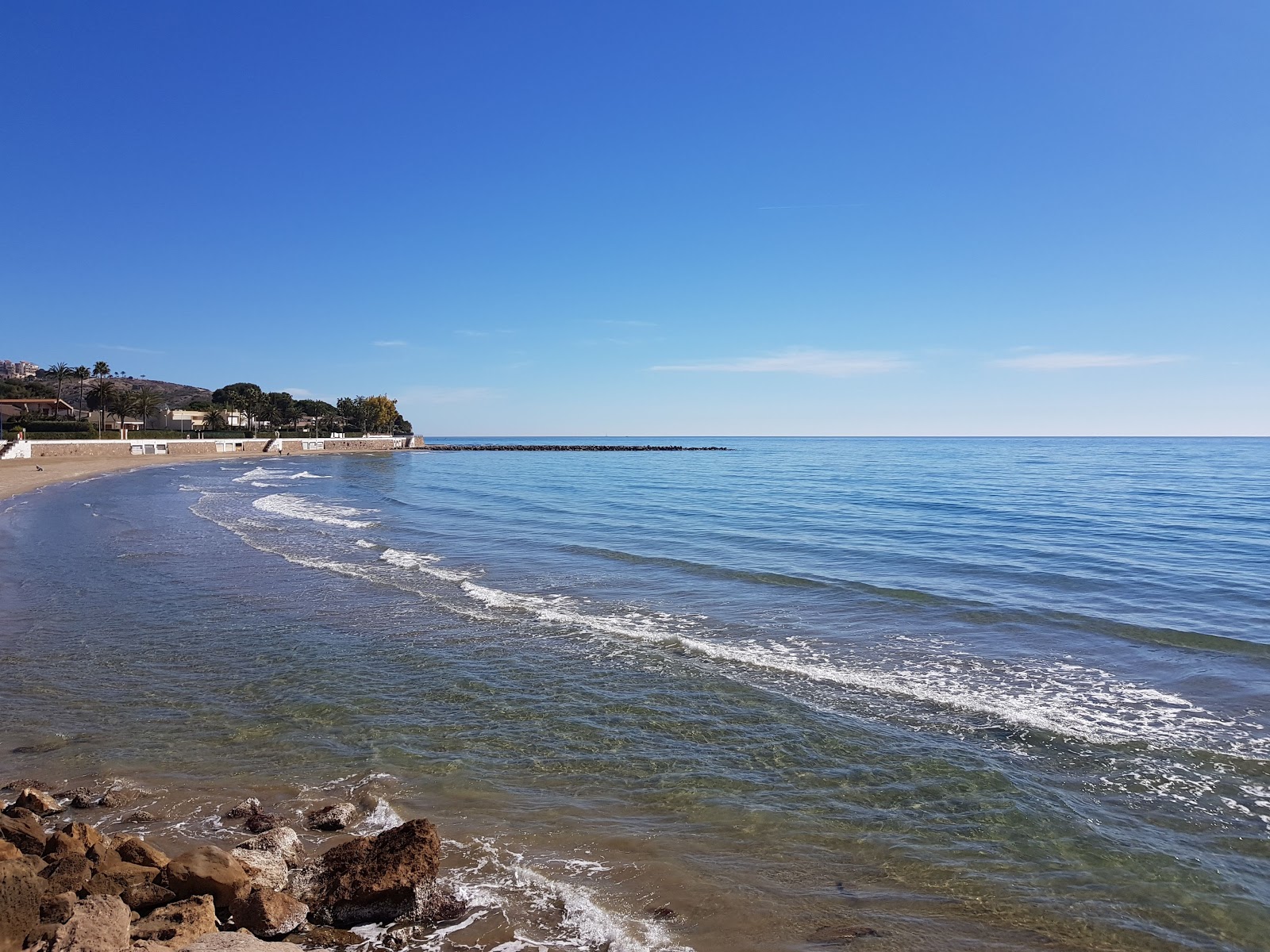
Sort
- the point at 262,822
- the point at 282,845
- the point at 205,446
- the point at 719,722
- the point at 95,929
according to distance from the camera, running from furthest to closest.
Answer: the point at 205,446 < the point at 719,722 < the point at 262,822 < the point at 282,845 < the point at 95,929

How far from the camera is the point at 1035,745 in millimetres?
9250

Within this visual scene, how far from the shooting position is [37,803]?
22.4 feet

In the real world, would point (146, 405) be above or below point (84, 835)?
above

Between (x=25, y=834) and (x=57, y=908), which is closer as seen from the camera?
(x=57, y=908)

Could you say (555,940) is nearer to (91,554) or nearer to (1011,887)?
(1011,887)

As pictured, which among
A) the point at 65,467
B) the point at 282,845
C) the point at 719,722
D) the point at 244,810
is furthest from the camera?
the point at 65,467

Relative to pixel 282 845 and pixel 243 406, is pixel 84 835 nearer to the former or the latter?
pixel 282 845

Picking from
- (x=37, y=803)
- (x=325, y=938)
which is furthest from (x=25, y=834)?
Answer: (x=325, y=938)

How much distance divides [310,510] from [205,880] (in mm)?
35697

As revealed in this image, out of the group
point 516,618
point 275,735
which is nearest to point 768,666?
point 516,618

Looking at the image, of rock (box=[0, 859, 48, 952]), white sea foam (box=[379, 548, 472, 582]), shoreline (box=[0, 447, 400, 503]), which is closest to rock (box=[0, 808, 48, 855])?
rock (box=[0, 859, 48, 952])

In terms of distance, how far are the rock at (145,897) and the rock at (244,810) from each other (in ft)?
5.97

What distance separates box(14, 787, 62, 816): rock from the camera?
267 inches

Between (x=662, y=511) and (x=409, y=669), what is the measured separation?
26.1 m
